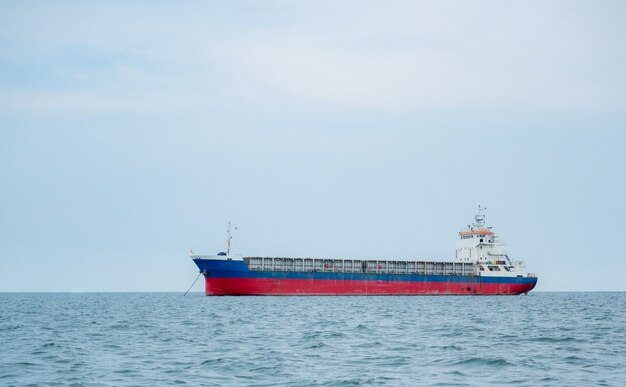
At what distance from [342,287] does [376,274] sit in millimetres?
4593

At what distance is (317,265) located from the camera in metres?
72.4

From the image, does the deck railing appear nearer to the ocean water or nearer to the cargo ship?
the cargo ship

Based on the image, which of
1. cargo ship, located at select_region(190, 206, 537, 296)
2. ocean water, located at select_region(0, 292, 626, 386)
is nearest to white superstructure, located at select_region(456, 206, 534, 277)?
cargo ship, located at select_region(190, 206, 537, 296)

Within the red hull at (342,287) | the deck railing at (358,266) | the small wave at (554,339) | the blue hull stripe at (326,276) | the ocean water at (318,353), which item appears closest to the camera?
the ocean water at (318,353)

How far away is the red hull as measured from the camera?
221 feet

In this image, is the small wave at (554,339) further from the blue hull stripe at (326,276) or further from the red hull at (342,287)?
the red hull at (342,287)

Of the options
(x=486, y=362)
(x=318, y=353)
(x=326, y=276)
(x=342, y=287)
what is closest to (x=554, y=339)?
(x=486, y=362)

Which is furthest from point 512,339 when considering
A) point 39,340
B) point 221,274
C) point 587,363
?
point 221,274

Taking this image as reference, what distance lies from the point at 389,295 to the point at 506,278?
15.4 m

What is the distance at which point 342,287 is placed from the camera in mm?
71688

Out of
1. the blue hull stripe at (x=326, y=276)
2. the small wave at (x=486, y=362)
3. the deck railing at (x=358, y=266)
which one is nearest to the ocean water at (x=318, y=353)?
the small wave at (x=486, y=362)

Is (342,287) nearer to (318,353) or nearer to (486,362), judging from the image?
(318,353)

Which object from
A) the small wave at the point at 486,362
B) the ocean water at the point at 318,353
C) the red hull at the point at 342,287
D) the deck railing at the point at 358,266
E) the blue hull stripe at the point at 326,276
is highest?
the deck railing at the point at 358,266

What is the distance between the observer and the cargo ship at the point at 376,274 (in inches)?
2643
